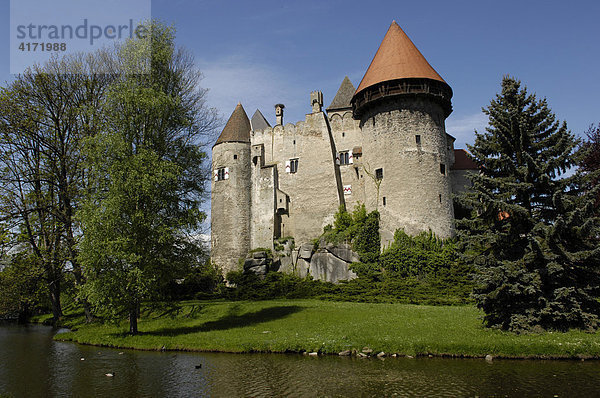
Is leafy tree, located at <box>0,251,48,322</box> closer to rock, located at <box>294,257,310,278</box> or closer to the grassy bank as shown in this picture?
the grassy bank

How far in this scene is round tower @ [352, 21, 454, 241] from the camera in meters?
30.6

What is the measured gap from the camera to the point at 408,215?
30422 millimetres

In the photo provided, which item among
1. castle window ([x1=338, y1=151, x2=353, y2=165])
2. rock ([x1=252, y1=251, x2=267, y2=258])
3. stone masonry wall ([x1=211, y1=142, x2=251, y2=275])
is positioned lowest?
rock ([x1=252, y1=251, x2=267, y2=258])

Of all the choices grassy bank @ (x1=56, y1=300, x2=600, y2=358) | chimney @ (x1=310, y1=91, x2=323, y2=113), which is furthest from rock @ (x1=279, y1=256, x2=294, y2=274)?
chimney @ (x1=310, y1=91, x2=323, y2=113)

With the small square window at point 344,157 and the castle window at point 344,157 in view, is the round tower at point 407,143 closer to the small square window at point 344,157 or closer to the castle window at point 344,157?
the castle window at point 344,157

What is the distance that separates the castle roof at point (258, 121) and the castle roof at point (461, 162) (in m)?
20.5

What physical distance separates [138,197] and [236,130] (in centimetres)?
2348

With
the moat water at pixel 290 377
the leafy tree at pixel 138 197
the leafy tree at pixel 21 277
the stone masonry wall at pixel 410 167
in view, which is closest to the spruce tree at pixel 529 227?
the moat water at pixel 290 377

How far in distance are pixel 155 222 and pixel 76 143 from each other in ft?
27.7

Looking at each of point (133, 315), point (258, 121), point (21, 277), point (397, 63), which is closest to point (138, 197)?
point (133, 315)

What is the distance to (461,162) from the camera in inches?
1431

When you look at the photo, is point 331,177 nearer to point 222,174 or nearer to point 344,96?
point 344,96

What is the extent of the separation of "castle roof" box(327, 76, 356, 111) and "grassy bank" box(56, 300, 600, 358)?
69.6ft

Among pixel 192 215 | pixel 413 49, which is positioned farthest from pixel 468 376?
pixel 413 49
